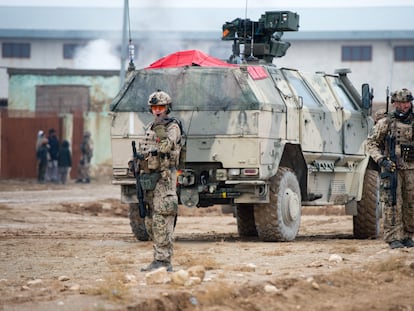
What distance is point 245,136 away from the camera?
15.2 meters

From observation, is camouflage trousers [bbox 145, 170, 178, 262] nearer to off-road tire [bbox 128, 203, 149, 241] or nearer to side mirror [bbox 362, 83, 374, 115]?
off-road tire [bbox 128, 203, 149, 241]

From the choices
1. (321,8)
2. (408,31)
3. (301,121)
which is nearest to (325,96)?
(301,121)

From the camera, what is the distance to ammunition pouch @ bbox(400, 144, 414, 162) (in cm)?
1403

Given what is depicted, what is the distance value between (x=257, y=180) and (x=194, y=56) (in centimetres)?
210

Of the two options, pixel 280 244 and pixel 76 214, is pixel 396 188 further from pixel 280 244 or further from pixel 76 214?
pixel 76 214

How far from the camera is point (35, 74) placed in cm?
4703

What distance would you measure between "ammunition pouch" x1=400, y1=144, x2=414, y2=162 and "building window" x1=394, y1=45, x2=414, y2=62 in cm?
4196

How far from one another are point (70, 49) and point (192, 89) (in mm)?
43930

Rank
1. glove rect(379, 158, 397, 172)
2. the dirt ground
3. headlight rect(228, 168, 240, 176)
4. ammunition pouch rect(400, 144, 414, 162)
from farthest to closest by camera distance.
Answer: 1. headlight rect(228, 168, 240, 176)
2. ammunition pouch rect(400, 144, 414, 162)
3. glove rect(379, 158, 397, 172)
4. the dirt ground

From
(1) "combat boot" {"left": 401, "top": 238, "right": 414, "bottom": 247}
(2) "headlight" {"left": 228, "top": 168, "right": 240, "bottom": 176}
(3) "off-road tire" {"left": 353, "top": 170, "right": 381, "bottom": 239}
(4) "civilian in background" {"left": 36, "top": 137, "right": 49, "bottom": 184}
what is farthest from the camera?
(4) "civilian in background" {"left": 36, "top": 137, "right": 49, "bottom": 184}

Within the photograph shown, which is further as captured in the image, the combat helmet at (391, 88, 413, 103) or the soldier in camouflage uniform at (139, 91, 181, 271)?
the combat helmet at (391, 88, 413, 103)

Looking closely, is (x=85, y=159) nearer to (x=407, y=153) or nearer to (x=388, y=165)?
(x=407, y=153)

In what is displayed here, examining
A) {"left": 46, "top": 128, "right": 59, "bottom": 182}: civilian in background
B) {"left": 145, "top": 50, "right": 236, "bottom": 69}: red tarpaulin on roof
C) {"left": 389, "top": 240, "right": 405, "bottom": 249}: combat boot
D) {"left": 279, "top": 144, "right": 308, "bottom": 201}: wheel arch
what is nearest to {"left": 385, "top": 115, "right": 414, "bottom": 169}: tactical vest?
{"left": 389, "top": 240, "right": 405, "bottom": 249}: combat boot

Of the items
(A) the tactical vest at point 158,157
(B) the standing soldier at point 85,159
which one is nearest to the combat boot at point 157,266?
(A) the tactical vest at point 158,157
